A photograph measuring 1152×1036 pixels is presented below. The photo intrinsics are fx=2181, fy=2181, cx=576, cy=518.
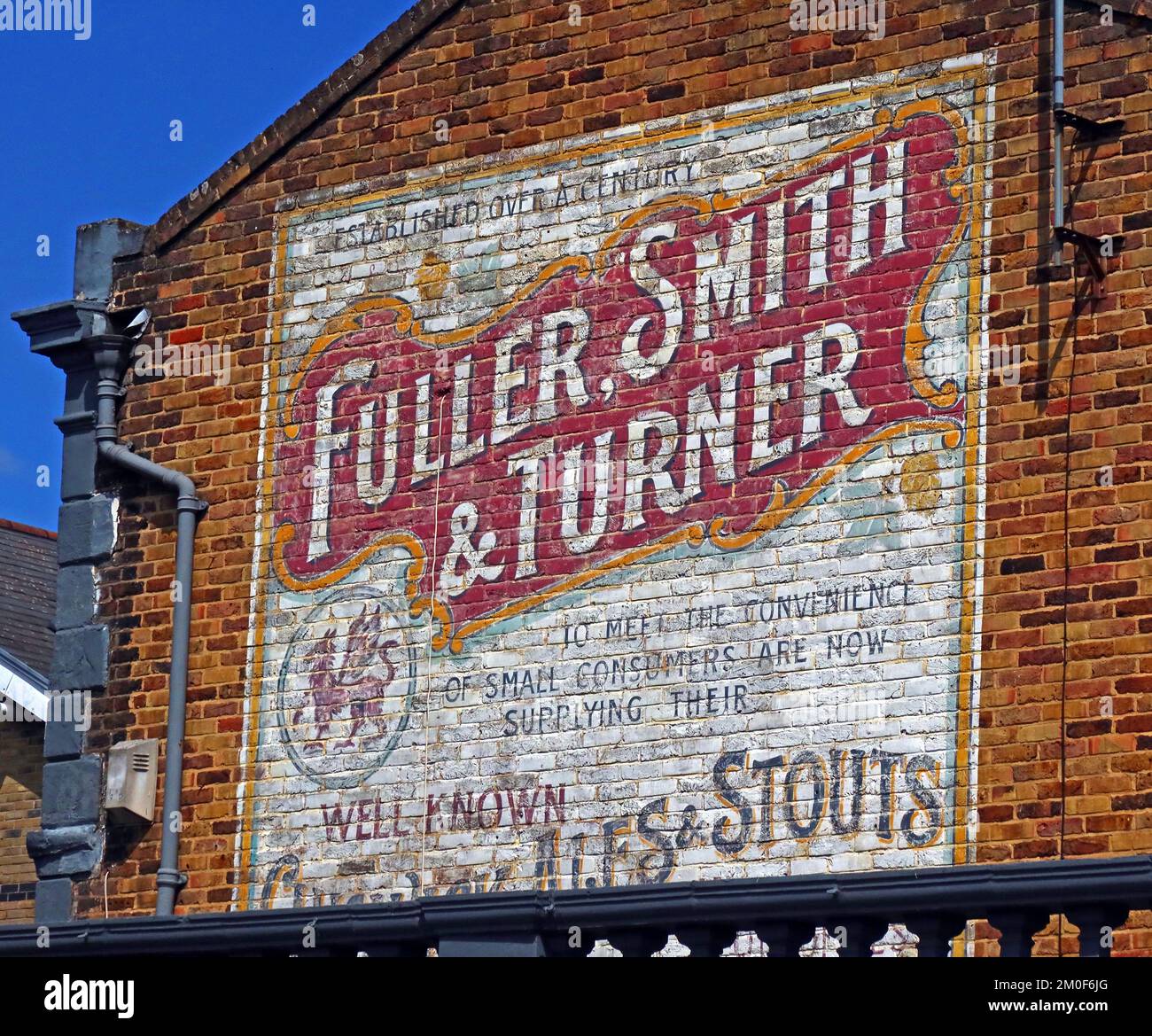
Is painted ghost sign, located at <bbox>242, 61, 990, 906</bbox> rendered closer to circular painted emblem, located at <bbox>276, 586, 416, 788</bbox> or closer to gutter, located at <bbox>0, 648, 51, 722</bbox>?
circular painted emblem, located at <bbox>276, 586, 416, 788</bbox>

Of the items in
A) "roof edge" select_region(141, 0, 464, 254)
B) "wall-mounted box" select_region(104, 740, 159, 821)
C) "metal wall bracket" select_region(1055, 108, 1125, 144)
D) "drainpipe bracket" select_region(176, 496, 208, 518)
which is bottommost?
"wall-mounted box" select_region(104, 740, 159, 821)

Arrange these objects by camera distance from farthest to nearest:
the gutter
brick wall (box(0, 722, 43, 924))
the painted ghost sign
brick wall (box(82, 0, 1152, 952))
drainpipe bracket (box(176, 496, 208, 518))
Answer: brick wall (box(0, 722, 43, 924)) < the gutter < drainpipe bracket (box(176, 496, 208, 518)) < the painted ghost sign < brick wall (box(82, 0, 1152, 952))

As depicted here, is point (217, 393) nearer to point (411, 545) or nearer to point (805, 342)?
point (411, 545)

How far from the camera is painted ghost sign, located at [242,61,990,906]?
1200 centimetres

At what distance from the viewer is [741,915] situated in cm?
768

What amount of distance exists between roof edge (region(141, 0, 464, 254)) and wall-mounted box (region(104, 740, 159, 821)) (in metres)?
3.53

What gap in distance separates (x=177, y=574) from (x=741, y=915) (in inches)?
295

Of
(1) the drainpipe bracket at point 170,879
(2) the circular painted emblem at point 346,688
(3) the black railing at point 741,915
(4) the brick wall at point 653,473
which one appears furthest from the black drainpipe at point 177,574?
(3) the black railing at point 741,915

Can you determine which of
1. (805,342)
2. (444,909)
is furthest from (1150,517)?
(444,909)

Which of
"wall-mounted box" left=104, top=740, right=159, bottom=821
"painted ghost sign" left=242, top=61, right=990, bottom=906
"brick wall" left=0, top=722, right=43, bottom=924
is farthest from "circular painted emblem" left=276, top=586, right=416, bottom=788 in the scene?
"brick wall" left=0, top=722, right=43, bottom=924

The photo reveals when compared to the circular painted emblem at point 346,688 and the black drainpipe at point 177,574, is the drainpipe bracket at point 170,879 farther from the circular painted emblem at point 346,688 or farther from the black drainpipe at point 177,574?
the circular painted emblem at point 346,688

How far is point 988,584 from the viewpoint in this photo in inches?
460

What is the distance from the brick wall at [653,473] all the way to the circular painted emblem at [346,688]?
25 mm
